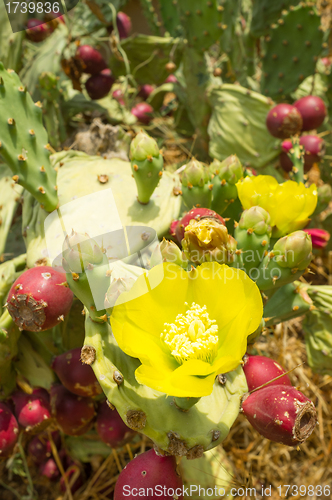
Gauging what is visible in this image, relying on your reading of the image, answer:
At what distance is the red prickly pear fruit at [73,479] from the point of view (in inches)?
53.6

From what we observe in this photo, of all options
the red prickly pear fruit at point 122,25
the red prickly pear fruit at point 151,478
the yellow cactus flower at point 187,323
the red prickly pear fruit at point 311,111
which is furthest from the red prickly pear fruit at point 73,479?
the red prickly pear fruit at point 122,25

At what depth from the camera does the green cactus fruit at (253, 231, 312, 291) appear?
853 millimetres

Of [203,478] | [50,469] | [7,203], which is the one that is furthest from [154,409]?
[7,203]

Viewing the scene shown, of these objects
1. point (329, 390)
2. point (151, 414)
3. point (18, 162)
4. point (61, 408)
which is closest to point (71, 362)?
point (61, 408)

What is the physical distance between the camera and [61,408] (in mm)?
1105

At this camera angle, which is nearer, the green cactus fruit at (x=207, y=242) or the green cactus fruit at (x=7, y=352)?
the green cactus fruit at (x=207, y=242)

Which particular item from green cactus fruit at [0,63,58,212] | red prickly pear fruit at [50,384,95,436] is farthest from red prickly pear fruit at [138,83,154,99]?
red prickly pear fruit at [50,384,95,436]

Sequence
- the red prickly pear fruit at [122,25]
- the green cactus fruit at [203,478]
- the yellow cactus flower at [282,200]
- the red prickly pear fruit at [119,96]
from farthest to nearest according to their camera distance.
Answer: the red prickly pear fruit at [122,25], the red prickly pear fruit at [119,96], the green cactus fruit at [203,478], the yellow cactus flower at [282,200]

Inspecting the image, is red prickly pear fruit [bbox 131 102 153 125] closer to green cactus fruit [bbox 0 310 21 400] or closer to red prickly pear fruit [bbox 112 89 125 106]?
red prickly pear fruit [bbox 112 89 125 106]

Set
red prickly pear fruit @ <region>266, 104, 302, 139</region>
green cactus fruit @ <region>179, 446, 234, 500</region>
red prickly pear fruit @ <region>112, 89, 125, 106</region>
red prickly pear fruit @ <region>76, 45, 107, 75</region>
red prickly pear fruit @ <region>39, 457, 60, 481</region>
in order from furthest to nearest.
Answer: red prickly pear fruit @ <region>112, 89, 125, 106</region> < red prickly pear fruit @ <region>76, 45, 107, 75</region> < red prickly pear fruit @ <region>266, 104, 302, 139</region> < red prickly pear fruit @ <region>39, 457, 60, 481</region> < green cactus fruit @ <region>179, 446, 234, 500</region>

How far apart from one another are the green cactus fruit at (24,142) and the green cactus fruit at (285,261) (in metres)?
0.70

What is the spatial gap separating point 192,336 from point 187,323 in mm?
35

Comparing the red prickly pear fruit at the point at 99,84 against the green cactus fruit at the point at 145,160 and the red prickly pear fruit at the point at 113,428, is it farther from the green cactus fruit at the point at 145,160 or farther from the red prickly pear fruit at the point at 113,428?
the red prickly pear fruit at the point at 113,428

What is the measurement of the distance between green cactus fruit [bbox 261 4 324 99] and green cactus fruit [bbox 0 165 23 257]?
1.34 meters
